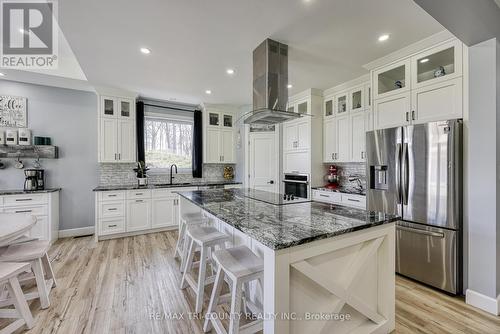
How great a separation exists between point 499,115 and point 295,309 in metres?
2.42

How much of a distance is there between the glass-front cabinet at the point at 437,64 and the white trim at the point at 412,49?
0.06m

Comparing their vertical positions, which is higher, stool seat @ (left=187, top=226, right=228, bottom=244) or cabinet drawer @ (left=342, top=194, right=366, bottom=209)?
cabinet drawer @ (left=342, top=194, right=366, bottom=209)

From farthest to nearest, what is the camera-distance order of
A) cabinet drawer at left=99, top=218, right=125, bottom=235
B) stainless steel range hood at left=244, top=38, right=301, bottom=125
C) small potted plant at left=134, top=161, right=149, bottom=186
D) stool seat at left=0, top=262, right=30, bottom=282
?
small potted plant at left=134, top=161, right=149, bottom=186, cabinet drawer at left=99, top=218, right=125, bottom=235, stainless steel range hood at left=244, top=38, right=301, bottom=125, stool seat at left=0, top=262, right=30, bottom=282

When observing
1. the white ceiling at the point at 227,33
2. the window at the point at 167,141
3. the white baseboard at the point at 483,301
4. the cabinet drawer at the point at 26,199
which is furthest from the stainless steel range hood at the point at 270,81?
the cabinet drawer at the point at 26,199

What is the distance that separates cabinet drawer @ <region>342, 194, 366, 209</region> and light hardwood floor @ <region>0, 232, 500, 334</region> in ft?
3.44

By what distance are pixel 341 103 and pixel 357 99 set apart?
0.98 ft

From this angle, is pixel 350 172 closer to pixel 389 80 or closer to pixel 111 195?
pixel 389 80

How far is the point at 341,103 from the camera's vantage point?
155 inches

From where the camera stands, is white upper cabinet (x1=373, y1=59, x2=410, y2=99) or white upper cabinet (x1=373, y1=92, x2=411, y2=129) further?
white upper cabinet (x1=373, y1=59, x2=410, y2=99)

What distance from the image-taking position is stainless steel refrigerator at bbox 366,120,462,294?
6.97 ft

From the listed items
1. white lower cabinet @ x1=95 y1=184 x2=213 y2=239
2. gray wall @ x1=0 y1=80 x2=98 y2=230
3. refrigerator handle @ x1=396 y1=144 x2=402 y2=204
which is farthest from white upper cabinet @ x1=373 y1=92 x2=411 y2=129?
gray wall @ x1=0 y1=80 x2=98 y2=230

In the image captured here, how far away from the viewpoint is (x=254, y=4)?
1.87 meters

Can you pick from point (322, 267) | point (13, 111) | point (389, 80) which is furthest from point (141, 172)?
point (389, 80)

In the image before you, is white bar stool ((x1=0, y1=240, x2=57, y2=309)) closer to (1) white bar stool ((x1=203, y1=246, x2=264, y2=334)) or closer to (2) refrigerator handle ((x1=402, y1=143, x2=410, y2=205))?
(1) white bar stool ((x1=203, y1=246, x2=264, y2=334))
